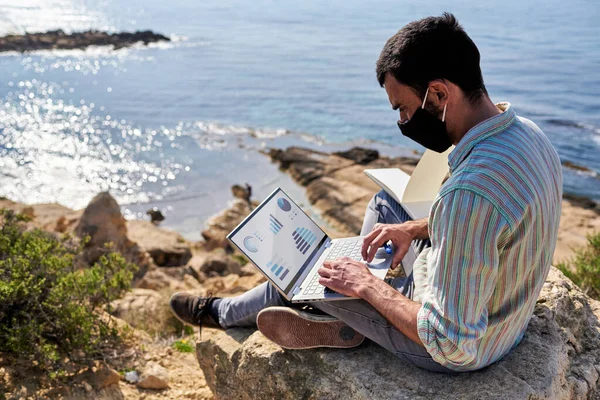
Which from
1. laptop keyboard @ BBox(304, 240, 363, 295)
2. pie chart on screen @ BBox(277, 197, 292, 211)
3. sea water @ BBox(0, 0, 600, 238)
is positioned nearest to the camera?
laptop keyboard @ BBox(304, 240, 363, 295)

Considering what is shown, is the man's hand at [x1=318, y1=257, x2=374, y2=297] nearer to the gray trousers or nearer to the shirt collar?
the gray trousers

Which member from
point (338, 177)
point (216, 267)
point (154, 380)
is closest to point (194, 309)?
point (154, 380)

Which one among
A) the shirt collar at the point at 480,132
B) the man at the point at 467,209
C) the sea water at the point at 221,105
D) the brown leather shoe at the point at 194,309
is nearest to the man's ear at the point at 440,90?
the man at the point at 467,209

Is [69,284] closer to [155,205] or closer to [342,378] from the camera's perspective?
[342,378]

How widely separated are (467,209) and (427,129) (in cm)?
53

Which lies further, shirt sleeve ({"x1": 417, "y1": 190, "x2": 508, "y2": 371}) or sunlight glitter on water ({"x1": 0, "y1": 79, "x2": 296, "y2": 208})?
sunlight glitter on water ({"x1": 0, "y1": 79, "x2": 296, "y2": 208})

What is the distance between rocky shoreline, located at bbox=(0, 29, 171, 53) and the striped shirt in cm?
4062

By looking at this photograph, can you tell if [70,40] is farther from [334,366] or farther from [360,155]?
[334,366]

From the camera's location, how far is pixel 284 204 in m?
3.85

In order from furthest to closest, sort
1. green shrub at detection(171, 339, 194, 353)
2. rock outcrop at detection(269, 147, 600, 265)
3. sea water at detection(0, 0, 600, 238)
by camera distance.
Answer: sea water at detection(0, 0, 600, 238)
rock outcrop at detection(269, 147, 600, 265)
green shrub at detection(171, 339, 194, 353)

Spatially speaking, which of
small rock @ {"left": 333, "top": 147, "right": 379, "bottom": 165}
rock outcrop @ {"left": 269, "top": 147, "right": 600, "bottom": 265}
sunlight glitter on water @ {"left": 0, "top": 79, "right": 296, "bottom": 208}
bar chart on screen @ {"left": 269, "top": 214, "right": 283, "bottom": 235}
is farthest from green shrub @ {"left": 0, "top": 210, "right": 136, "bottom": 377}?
small rock @ {"left": 333, "top": 147, "right": 379, "bottom": 165}

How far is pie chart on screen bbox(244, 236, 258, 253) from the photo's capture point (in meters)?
3.39

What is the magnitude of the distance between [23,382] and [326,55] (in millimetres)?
36568

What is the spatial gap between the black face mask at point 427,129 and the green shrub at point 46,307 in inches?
114
